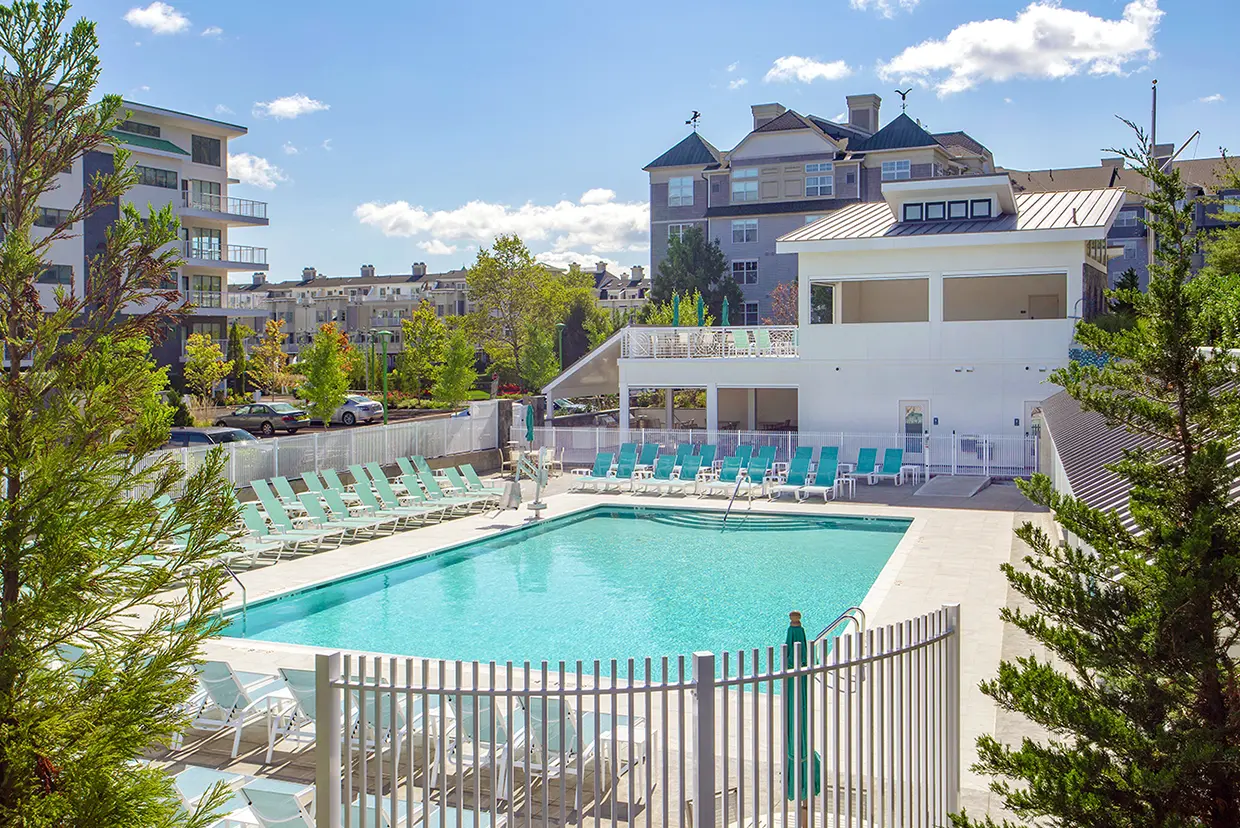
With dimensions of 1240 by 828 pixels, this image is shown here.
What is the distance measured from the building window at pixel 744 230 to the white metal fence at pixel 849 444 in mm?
30432

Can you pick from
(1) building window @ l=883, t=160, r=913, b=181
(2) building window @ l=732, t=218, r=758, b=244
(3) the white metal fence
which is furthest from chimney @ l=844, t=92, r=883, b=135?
(3) the white metal fence

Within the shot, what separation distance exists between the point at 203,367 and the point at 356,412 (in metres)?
8.49

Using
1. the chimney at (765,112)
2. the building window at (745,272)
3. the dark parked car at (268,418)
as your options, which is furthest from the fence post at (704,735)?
the chimney at (765,112)

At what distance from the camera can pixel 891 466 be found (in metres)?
26.7

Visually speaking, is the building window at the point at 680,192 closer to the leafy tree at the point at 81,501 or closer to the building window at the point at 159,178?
the building window at the point at 159,178

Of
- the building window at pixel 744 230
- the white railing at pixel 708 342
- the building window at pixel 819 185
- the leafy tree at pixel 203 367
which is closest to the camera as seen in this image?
the white railing at pixel 708 342

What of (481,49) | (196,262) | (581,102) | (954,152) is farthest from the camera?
(954,152)

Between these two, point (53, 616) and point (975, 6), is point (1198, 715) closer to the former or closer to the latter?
point (53, 616)

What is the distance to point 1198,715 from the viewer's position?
14.5 feet

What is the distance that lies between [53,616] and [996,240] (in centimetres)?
2706

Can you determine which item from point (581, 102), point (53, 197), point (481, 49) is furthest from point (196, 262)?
point (481, 49)

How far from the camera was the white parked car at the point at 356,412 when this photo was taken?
47094mm

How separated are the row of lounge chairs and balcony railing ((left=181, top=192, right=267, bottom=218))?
3504 cm

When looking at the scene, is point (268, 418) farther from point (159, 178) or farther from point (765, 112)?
point (765, 112)
